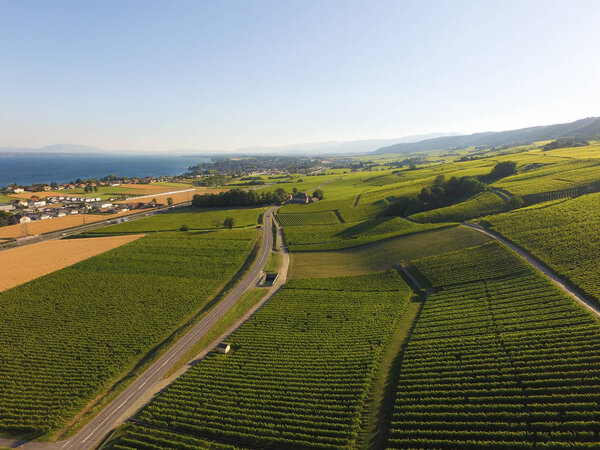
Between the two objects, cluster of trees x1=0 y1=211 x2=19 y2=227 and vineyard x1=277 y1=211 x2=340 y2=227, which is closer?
vineyard x1=277 y1=211 x2=340 y2=227

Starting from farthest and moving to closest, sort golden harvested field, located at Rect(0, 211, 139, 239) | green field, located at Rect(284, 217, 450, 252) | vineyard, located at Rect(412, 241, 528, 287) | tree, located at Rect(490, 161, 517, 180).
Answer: tree, located at Rect(490, 161, 517, 180)
golden harvested field, located at Rect(0, 211, 139, 239)
green field, located at Rect(284, 217, 450, 252)
vineyard, located at Rect(412, 241, 528, 287)

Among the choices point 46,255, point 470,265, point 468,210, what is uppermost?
point 468,210

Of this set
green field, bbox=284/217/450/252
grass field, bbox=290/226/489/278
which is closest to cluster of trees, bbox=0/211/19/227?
green field, bbox=284/217/450/252

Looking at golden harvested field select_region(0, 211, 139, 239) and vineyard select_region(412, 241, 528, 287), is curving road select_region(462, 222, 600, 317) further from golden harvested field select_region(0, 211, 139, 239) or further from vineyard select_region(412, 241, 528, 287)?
golden harvested field select_region(0, 211, 139, 239)

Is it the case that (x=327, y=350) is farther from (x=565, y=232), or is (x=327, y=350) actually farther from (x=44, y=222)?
(x=44, y=222)

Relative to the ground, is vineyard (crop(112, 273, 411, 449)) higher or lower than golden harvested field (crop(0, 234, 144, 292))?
lower

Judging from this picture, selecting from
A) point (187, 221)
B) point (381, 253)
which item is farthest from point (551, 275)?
point (187, 221)

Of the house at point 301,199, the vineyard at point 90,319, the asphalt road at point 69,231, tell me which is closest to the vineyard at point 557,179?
the house at point 301,199

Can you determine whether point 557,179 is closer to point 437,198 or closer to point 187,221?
point 437,198
